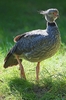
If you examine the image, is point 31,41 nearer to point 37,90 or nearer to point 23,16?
point 37,90

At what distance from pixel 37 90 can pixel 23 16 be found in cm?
785

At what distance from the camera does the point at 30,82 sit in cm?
579

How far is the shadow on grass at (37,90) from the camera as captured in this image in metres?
5.27

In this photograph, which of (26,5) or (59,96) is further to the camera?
(26,5)

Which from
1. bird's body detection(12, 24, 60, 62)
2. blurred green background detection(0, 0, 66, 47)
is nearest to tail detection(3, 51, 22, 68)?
bird's body detection(12, 24, 60, 62)

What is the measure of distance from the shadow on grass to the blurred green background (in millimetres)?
4913

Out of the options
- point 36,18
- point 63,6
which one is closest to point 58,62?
point 36,18

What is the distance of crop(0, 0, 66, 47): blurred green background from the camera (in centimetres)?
1181

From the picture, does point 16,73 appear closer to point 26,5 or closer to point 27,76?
point 27,76

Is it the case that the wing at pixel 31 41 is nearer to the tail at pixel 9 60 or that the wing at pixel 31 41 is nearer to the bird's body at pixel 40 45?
the bird's body at pixel 40 45

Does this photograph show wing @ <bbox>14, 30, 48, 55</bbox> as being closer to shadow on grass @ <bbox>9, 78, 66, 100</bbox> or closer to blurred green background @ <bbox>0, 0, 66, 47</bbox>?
shadow on grass @ <bbox>9, 78, 66, 100</bbox>

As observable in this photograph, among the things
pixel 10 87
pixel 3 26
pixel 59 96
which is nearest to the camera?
pixel 59 96

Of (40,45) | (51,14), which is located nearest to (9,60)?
(40,45)

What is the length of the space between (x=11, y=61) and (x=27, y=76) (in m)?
0.35
